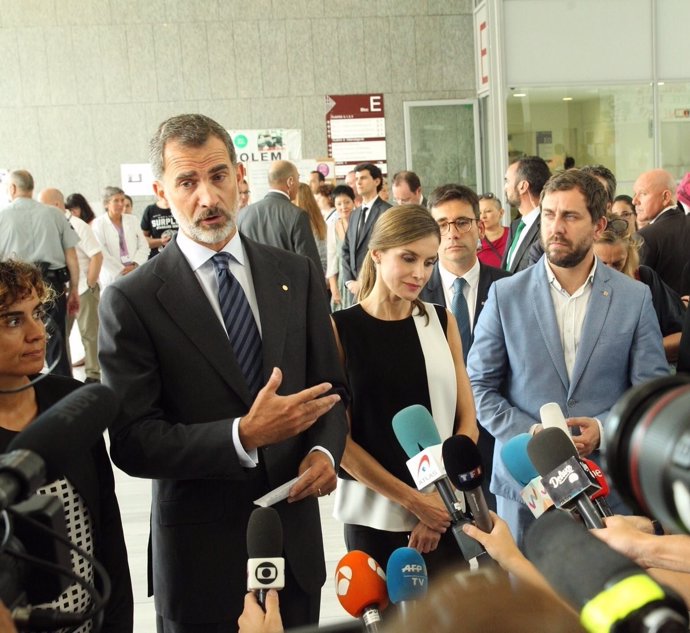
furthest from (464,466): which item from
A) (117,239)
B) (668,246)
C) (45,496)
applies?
(117,239)

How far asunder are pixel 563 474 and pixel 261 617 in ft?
1.81

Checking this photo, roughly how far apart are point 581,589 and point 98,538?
1475 mm

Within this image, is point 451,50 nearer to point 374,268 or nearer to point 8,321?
point 374,268

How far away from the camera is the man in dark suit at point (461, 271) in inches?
133

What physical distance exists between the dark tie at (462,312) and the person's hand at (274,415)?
5.19ft

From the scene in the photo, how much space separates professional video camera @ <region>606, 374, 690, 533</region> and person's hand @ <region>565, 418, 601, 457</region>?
1667 millimetres

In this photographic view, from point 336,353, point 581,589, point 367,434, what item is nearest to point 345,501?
point 367,434

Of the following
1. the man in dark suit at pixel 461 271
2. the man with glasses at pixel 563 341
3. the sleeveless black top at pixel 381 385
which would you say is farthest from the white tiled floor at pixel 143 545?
the man with glasses at pixel 563 341

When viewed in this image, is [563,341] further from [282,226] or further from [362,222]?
[362,222]

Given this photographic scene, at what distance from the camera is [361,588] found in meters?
1.65

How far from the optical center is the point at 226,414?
1992 millimetres

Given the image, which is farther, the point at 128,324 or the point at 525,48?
the point at 525,48

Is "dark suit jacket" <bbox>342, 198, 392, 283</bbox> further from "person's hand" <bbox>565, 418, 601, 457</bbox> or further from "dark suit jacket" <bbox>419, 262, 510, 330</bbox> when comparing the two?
"person's hand" <bbox>565, 418, 601, 457</bbox>

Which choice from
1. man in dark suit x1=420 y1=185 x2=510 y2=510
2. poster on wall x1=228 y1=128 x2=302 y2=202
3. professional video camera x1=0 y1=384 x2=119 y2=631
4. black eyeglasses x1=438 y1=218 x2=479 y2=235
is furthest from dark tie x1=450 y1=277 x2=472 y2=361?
poster on wall x1=228 y1=128 x2=302 y2=202
